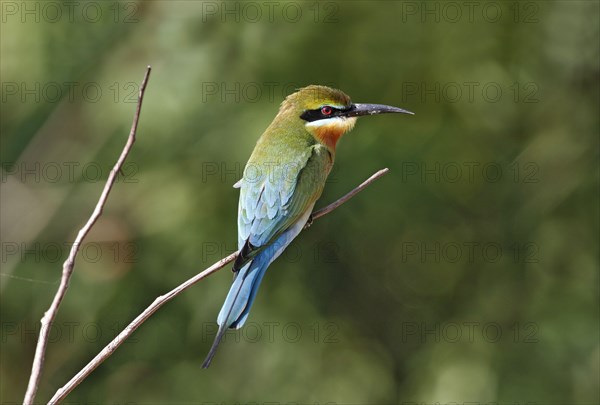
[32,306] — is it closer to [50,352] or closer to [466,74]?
[50,352]

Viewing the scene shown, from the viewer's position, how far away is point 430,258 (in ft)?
12.0

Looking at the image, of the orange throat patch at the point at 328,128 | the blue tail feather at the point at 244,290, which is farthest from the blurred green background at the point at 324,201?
the blue tail feather at the point at 244,290

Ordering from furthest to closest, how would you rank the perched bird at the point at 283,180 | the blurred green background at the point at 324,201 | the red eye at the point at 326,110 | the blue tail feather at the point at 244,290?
the blurred green background at the point at 324,201 < the red eye at the point at 326,110 < the perched bird at the point at 283,180 < the blue tail feather at the point at 244,290

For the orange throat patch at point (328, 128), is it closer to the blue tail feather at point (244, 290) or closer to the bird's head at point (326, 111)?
the bird's head at point (326, 111)

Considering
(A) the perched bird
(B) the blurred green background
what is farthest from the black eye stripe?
(B) the blurred green background

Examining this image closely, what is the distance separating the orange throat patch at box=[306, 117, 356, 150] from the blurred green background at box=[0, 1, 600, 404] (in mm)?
444

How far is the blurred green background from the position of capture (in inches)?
135

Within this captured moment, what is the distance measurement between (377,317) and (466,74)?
3.88ft

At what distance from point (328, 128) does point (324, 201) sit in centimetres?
48

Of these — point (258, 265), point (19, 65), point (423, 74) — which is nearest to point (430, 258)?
point (423, 74)

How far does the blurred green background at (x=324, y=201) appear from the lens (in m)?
3.43

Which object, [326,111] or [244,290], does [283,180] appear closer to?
[326,111]

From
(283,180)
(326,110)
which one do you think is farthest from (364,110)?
(283,180)

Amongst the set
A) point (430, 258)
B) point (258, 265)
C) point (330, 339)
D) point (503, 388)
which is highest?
point (258, 265)
